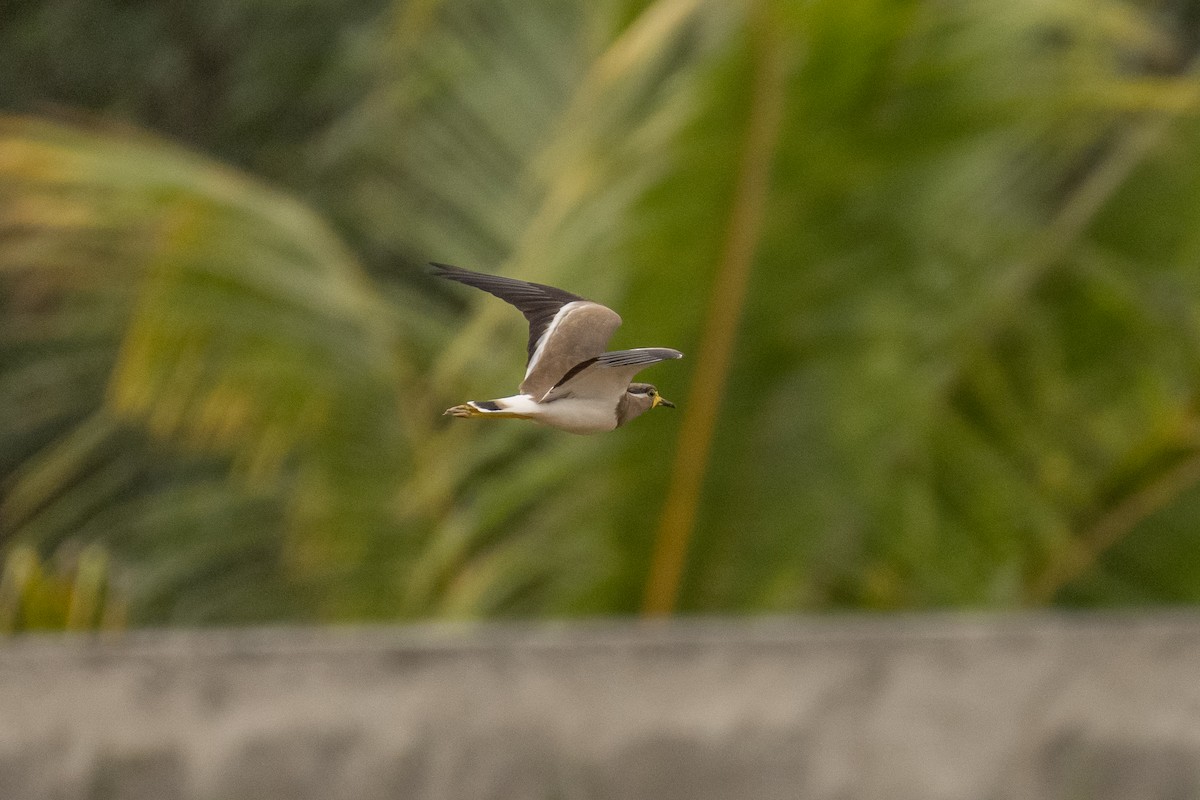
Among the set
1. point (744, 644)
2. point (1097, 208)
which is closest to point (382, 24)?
point (1097, 208)

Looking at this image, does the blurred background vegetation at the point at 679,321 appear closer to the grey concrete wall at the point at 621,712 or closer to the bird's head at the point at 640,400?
the grey concrete wall at the point at 621,712

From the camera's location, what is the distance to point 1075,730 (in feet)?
6.44

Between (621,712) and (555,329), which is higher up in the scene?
(555,329)

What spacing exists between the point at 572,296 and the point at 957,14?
4.32 ft

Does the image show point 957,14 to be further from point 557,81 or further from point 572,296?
point 572,296

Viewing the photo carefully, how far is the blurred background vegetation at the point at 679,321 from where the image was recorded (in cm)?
140

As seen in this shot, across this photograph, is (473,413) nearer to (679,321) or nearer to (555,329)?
(555,329)

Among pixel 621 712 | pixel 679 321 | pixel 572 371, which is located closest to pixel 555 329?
pixel 572 371

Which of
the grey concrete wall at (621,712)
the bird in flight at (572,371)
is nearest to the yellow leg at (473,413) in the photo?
the bird in flight at (572,371)

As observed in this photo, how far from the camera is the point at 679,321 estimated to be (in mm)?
1273

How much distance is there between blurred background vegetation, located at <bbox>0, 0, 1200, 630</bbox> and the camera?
4.60 feet

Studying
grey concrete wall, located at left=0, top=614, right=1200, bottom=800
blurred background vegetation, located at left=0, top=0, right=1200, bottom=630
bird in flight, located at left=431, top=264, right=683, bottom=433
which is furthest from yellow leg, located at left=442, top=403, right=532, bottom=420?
grey concrete wall, located at left=0, top=614, right=1200, bottom=800

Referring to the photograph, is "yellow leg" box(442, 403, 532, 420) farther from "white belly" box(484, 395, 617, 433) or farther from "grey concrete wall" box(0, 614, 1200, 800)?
"grey concrete wall" box(0, 614, 1200, 800)

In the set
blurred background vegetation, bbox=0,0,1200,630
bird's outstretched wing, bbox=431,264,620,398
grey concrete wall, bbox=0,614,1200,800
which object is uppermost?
bird's outstretched wing, bbox=431,264,620,398
